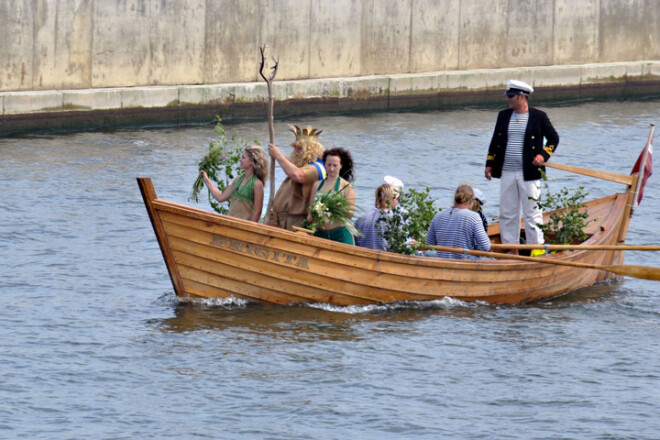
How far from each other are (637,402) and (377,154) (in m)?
11.0

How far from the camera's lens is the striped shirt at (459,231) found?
35.2 ft

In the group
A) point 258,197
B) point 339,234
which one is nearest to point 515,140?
point 339,234

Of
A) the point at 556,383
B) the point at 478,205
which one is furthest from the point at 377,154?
the point at 556,383

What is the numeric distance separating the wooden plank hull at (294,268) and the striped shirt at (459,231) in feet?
0.66

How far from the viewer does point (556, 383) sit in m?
9.16

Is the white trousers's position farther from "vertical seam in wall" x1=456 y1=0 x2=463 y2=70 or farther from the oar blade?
"vertical seam in wall" x1=456 y1=0 x2=463 y2=70

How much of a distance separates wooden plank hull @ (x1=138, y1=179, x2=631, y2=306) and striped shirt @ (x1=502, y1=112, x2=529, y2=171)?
1.04 m

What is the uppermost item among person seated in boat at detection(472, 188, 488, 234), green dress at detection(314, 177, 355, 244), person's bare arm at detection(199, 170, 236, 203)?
person's bare arm at detection(199, 170, 236, 203)

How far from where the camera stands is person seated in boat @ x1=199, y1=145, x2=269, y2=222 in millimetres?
10578

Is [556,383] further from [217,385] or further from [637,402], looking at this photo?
[217,385]

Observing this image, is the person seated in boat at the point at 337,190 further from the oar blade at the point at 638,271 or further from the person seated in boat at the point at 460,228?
the oar blade at the point at 638,271

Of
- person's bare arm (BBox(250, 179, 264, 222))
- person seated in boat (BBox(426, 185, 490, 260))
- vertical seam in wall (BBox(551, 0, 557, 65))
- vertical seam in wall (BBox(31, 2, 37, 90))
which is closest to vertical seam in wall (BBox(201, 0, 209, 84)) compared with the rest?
vertical seam in wall (BBox(31, 2, 37, 90))

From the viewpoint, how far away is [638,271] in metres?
11.2

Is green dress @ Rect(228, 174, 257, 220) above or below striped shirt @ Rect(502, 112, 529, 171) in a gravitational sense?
below
